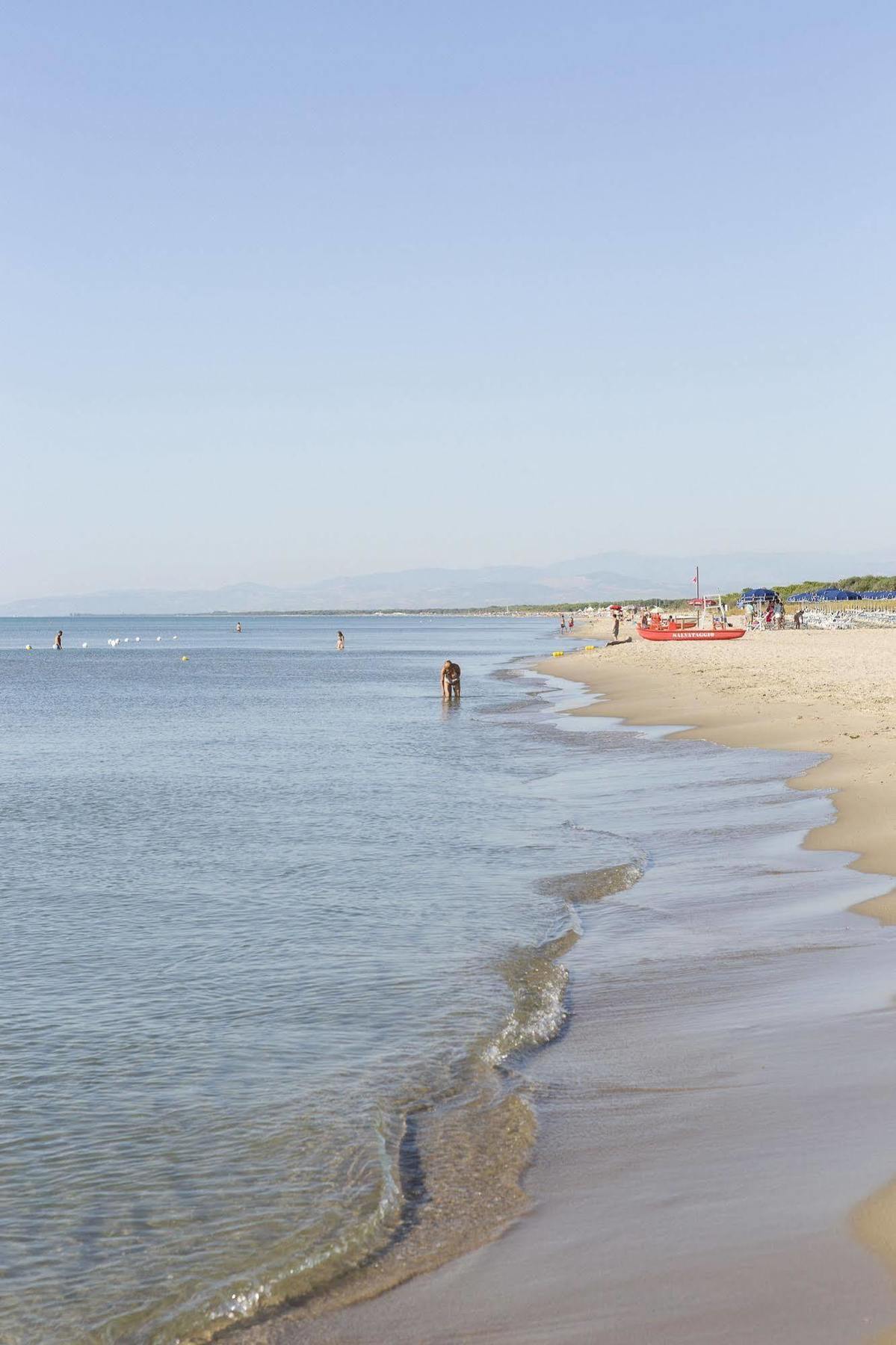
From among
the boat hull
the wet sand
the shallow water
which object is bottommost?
the shallow water

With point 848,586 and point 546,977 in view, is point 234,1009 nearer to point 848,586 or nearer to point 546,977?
point 546,977

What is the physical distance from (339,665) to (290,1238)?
7448 cm

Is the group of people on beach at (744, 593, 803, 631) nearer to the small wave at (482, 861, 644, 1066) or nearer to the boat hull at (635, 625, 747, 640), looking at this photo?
the boat hull at (635, 625, 747, 640)

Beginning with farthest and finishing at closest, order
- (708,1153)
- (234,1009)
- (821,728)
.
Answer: (821,728), (234,1009), (708,1153)

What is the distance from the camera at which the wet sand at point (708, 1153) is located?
184 inches

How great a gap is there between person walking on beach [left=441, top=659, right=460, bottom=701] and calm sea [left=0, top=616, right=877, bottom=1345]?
16986 mm

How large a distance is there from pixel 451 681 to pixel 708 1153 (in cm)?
3766

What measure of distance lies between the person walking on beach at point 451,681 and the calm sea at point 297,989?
16986 mm

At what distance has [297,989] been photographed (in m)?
9.81

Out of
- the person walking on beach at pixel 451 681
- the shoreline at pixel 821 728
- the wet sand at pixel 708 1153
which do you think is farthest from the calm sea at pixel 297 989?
the person walking on beach at pixel 451 681

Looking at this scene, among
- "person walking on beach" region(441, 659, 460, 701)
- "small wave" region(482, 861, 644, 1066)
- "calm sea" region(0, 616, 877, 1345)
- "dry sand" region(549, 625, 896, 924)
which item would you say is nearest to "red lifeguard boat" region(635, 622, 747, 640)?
"dry sand" region(549, 625, 896, 924)

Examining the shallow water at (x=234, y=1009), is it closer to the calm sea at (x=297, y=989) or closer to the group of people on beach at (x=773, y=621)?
the calm sea at (x=297, y=989)

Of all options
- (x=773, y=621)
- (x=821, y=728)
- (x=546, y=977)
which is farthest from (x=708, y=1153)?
(x=773, y=621)

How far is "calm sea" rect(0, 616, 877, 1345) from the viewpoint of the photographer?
5.70 meters
